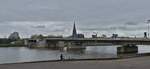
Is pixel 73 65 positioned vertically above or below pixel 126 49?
above

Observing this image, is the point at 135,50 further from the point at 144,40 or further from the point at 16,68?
the point at 16,68

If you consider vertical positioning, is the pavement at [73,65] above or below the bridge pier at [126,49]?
above

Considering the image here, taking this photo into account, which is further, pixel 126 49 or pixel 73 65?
pixel 126 49

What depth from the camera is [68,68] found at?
2598 cm

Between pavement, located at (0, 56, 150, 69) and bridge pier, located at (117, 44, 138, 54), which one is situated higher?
pavement, located at (0, 56, 150, 69)

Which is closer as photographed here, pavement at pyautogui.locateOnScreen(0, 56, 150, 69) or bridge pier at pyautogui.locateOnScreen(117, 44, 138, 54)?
pavement at pyautogui.locateOnScreen(0, 56, 150, 69)

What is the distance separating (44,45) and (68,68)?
17009 cm

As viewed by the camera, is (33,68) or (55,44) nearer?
(33,68)

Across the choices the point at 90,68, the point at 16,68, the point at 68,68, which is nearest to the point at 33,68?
the point at 16,68

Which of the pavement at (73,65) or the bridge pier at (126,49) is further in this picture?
the bridge pier at (126,49)

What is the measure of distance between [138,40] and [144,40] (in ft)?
14.7

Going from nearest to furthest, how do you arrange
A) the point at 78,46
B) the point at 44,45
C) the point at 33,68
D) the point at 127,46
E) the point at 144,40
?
the point at 33,68 → the point at 144,40 → the point at 127,46 → the point at 78,46 → the point at 44,45

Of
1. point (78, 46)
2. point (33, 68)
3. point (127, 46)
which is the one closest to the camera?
point (33, 68)

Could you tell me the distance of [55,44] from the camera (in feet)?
652
